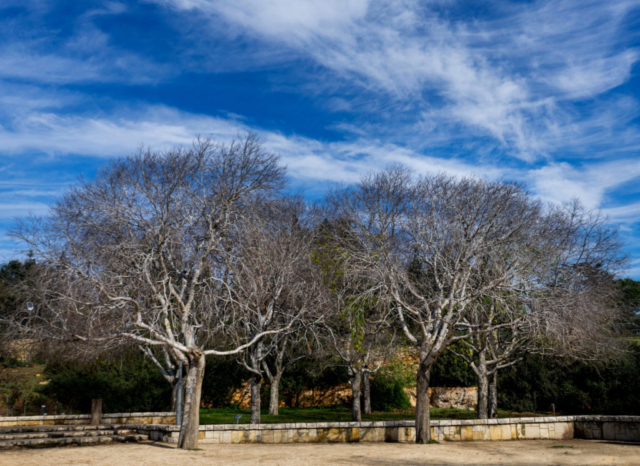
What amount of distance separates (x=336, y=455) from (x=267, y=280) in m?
6.28

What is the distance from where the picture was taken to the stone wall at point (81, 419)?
1839 cm

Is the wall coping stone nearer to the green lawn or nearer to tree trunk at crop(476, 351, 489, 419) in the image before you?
the green lawn

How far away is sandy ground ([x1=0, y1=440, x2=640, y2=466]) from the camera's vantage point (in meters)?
11.1

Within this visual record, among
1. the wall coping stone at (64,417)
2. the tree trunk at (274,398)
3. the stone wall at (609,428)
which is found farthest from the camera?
the tree trunk at (274,398)

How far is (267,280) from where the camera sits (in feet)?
55.9

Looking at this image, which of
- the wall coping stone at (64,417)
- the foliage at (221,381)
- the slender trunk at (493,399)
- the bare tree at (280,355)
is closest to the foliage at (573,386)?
the slender trunk at (493,399)

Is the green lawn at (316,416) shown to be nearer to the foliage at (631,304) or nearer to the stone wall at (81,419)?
the stone wall at (81,419)

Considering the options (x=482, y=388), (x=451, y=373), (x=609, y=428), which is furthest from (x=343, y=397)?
(x=609, y=428)

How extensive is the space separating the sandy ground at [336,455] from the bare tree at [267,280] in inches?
133

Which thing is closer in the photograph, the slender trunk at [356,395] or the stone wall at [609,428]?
the stone wall at [609,428]

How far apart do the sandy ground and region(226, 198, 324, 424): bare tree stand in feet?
11.0

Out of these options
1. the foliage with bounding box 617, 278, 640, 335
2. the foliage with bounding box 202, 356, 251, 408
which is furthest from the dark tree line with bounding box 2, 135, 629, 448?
the foliage with bounding box 202, 356, 251, 408

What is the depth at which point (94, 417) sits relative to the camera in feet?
62.3

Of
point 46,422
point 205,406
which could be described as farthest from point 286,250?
point 205,406
